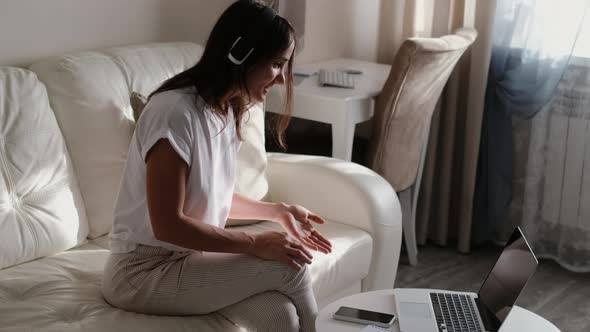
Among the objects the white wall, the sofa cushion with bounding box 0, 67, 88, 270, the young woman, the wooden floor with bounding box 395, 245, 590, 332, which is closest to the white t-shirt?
the young woman

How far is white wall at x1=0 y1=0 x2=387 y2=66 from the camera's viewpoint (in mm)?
2176

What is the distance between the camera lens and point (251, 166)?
2.25m

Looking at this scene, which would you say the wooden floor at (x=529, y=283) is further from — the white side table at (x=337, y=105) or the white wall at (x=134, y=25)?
the white wall at (x=134, y=25)

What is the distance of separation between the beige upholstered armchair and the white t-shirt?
95 centimetres

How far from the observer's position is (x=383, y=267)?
227 centimetres

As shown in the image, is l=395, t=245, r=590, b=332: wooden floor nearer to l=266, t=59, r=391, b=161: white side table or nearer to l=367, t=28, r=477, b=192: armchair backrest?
l=367, t=28, r=477, b=192: armchair backrest

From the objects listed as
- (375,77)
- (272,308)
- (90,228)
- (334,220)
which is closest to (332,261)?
(334,220)

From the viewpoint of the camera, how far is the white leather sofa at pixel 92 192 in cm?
169

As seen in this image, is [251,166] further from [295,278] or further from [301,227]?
[295,278]

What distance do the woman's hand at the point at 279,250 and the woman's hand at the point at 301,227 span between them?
157 mm

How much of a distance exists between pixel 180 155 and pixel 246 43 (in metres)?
0.26

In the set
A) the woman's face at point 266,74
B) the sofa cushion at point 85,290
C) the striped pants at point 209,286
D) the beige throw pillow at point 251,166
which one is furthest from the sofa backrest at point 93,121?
the woman's face at point 266,74

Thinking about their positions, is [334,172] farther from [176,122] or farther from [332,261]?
[176,122]

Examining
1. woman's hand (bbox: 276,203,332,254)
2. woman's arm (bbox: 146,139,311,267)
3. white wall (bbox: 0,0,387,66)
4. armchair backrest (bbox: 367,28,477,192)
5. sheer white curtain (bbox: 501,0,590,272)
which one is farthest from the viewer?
sheer white curtain (bbox: 501,0,590,272)
